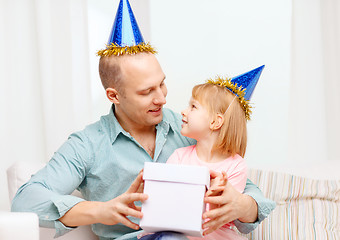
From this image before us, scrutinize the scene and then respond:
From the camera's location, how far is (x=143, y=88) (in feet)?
6.32

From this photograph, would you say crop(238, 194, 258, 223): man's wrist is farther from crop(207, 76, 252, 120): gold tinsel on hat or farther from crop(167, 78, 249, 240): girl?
crop(207, 76, 252, 120): gold tinsel on hat

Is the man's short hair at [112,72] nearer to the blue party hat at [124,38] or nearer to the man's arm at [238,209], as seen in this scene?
the blue party hat at [124,38]

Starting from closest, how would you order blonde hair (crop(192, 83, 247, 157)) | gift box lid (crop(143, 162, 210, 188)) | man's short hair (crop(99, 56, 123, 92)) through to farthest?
gift box lid (crop(143, 162, 210, 188)), blonde hair (crop(192, 83, 247, 157)), man's short hair (crop(99, 56, 123, 92))

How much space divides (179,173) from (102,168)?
1.71ft

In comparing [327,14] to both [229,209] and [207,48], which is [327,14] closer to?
[207,48]

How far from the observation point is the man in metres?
1.79

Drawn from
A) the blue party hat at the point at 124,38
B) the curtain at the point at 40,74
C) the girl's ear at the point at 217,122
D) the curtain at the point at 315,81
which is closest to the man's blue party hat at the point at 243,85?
the girl's ear at the point at 217,122

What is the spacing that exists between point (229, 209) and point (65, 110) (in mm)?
1849

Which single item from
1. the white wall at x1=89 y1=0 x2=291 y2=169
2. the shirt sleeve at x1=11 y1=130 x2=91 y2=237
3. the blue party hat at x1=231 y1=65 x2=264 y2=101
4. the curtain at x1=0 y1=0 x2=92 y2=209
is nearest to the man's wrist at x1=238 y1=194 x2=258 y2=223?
the blue party hat at x1=231 y1=65 x2=264 y2=101

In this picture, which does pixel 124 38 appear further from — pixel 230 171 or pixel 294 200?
pixel 294 200

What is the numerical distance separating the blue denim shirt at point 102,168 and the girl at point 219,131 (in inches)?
3.5

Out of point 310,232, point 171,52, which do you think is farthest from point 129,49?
point 171,52

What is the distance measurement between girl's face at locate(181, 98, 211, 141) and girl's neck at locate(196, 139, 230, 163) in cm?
3

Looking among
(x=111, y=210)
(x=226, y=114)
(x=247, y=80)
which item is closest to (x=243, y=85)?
(x=247, y=80)
